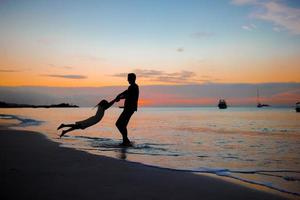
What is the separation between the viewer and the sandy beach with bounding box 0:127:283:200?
4488 millimetres

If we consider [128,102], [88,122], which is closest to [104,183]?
[88,122]

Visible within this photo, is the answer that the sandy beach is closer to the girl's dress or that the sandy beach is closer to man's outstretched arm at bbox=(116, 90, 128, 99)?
the girl's dress

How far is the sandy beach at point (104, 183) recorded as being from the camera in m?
4.49

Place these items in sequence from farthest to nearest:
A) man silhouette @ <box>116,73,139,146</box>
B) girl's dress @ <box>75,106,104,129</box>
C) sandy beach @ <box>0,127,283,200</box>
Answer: man silhouette @ <box>116,73,139,146</box>, girl's dress @ <box>75,106,104,129</box>, sandy beach @ <box>0,127,283,200</box>

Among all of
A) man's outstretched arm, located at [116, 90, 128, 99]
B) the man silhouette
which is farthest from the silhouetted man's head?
man's outstretched arm, located at [116, 90, 128, 99]

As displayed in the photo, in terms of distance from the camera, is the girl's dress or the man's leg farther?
the man's leg

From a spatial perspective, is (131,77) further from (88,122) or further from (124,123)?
(88,122)

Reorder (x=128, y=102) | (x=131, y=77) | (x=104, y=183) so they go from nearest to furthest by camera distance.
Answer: (x=104, y=183) → (x=131, y=77) → (x=128, y=102)

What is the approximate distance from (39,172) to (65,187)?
1.35 m

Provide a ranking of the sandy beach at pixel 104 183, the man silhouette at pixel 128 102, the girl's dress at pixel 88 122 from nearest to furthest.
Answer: the sandy beach at pixel 104 183
the girl's dress at pixel 88 122
the man silhouette at pixel 128 102

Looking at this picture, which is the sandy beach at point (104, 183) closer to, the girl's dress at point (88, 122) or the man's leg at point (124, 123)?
the girl's dress at point (88, 122)

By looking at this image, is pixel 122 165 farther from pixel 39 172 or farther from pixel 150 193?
pixel 150 193

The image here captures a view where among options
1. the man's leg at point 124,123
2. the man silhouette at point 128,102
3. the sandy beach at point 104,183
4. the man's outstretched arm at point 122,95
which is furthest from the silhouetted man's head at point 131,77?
the sandy beach at point 104,183

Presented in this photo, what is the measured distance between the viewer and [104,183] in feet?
16.8
